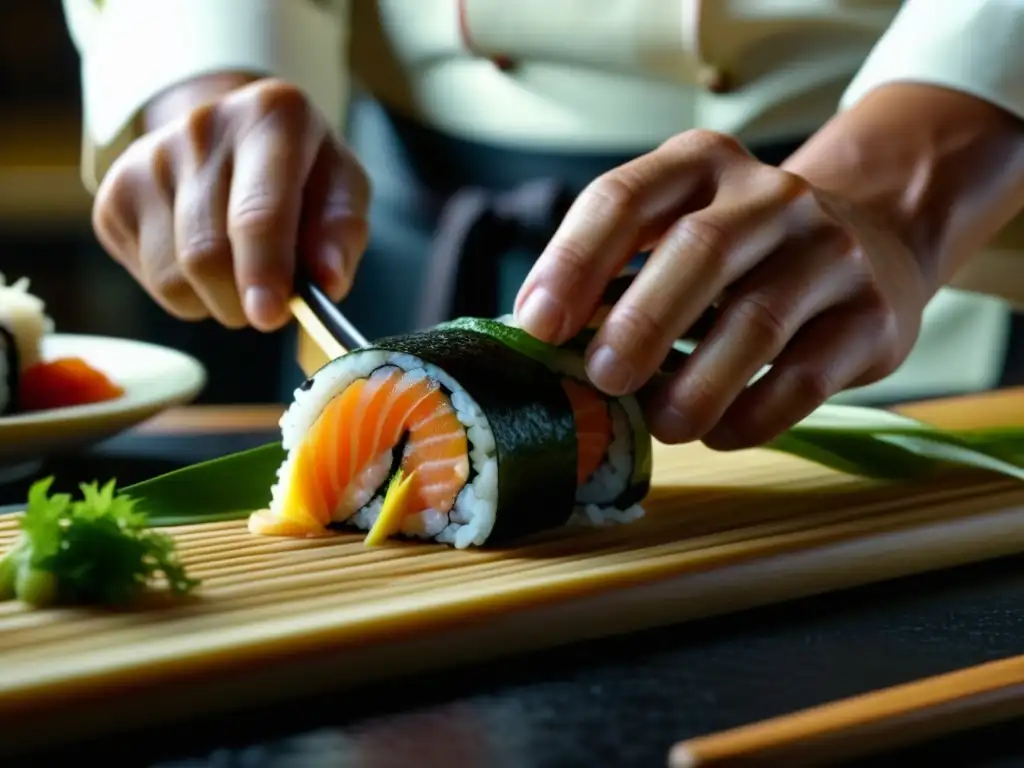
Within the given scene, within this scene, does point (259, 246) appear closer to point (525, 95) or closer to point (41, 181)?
point (525, 95)

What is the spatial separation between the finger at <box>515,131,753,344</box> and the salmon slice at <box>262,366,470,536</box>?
0.32ft

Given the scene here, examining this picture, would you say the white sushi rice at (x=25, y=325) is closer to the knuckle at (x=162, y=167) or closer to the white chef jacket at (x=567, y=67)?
the knuckle at (x=162, y=167)

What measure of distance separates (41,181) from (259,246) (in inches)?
92.5

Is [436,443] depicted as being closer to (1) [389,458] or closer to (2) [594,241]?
(1) [389,458]

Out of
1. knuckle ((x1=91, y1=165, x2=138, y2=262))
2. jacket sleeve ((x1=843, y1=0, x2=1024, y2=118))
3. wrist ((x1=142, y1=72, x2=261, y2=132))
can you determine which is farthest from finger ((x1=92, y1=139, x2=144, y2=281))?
jacket sleeve ((x1=843, y1=0, x2=1024, y2=118))

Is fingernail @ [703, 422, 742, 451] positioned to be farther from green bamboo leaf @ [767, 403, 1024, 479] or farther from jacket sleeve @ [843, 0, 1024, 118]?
jacket sleeve @ [843, 0, 1024, 118]

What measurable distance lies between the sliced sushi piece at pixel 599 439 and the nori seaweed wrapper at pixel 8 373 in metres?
0.49

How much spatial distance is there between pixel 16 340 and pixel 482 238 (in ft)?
2.09

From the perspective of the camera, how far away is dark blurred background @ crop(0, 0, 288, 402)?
132 inches

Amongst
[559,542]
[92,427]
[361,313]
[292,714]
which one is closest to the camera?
[292,714]

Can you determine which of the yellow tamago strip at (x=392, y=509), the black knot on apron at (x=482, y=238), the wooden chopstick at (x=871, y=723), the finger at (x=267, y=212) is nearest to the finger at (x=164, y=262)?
the finger at (x=267, y=212)

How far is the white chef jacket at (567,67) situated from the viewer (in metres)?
1.61

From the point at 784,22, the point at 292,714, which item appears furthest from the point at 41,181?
the point at 292,714

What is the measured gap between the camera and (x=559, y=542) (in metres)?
0.96
